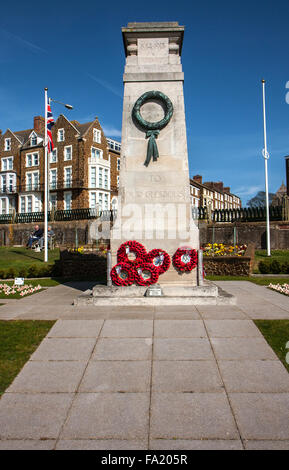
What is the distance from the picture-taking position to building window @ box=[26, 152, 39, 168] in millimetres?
44938

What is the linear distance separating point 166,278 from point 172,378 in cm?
455

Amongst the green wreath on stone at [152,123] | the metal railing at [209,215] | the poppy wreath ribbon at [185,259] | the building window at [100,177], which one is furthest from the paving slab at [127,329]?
the building window at [100,177]

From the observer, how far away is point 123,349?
195 inches

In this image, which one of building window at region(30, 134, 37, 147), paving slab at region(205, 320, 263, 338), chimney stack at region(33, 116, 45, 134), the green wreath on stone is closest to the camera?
paving slab at region(205, 320, 263, 338)

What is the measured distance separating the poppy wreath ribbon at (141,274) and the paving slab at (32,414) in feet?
15.3

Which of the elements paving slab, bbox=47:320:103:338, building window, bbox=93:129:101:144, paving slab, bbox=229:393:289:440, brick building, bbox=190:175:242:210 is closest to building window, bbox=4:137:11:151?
building window, bbox=93:129:101:144

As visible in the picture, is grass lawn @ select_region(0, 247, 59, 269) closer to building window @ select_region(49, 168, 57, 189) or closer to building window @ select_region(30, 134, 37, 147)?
building window @ select_region(49, 168, 57, 189)

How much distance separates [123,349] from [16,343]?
1.67 m

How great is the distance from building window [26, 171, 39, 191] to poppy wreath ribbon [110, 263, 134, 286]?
128 ft

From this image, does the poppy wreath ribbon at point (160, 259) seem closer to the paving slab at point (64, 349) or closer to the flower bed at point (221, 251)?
the paving slab at point (64, 349)

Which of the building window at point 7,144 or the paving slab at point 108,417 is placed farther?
the building window at point 7,144

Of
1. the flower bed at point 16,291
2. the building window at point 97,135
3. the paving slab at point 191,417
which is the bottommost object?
the paving slab at point 191,417

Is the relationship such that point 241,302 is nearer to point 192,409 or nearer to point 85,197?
point 192,409

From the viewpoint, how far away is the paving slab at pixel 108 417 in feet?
10.4
